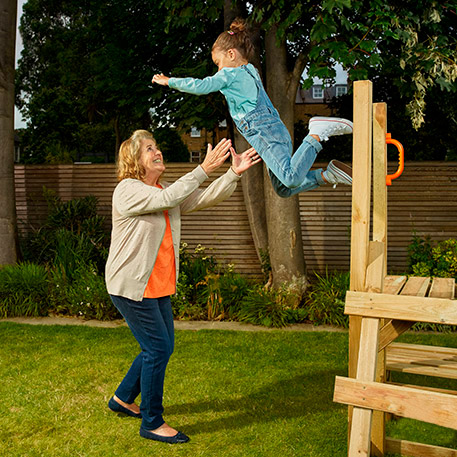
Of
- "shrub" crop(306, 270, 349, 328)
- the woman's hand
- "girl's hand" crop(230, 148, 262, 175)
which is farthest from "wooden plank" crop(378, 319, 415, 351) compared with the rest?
"shrub" crop(306, 270, 349, 328)

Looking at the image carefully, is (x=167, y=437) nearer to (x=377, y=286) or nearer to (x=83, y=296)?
(x=377, y=286)

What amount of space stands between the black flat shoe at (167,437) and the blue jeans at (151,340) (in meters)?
0.06

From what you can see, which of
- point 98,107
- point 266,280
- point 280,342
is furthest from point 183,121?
point 98,107

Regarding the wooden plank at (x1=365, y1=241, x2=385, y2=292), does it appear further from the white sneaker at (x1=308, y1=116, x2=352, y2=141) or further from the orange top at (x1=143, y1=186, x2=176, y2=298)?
the orange top at (x1=143, y1=186, x2=176, y2=298)

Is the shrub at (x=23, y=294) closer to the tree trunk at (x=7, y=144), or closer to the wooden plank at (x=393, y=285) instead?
the tree trunk at (x=7, y=144)

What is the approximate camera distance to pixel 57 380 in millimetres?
5637

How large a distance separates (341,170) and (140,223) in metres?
1.44

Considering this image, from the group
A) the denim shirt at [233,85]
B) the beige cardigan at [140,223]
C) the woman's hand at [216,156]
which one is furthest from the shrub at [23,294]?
the denim shirt at [233,85]

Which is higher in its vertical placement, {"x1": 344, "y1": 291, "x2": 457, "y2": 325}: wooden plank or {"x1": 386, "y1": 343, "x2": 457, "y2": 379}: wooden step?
{"x1": 344, "y1": 291, "x2": 457, "y2": 325}: wooden plank

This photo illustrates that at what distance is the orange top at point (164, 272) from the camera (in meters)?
4.13

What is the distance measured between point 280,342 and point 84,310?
2.90 metres

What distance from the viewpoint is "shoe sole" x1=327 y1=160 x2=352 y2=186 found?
3.64 meters

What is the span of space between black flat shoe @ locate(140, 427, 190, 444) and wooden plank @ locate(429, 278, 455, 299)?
212 cm

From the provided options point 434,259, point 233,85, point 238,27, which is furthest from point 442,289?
point 434,259
